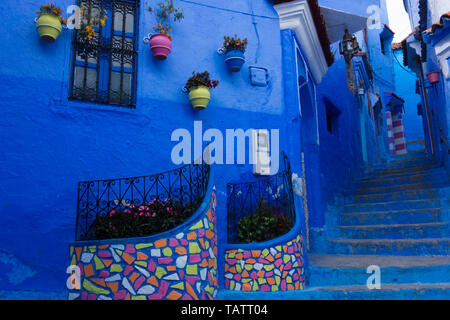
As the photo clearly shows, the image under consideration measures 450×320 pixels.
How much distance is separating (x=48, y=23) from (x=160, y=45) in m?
1.49

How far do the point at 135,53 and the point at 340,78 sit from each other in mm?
7158

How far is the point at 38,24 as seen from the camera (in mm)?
4992

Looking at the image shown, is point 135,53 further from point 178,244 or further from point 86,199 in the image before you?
point 178,244

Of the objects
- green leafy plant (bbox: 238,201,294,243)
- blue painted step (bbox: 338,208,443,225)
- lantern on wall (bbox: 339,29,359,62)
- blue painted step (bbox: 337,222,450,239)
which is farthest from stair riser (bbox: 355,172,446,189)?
green leafy plant (bbox: 238,201,294,243)

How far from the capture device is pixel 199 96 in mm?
5598

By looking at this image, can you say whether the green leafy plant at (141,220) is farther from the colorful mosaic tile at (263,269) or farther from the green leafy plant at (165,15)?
the green leafy plant at (165,15)

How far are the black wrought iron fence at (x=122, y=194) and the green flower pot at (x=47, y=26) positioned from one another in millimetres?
1994

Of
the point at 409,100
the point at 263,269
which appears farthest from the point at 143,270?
the point at 409,100

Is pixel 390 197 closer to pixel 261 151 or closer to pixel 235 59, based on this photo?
pixel 261 151

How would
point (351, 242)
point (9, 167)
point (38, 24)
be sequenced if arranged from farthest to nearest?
point (351, 242) < point (38, 24) < point (9, 167)

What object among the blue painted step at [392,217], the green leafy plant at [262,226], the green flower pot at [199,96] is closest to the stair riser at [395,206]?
the blue painted step at [392,217]

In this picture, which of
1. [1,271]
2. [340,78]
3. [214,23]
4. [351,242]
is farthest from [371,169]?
[1,271]

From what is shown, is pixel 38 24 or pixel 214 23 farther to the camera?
pixel 214 23

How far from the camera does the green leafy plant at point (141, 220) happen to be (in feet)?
14.5
